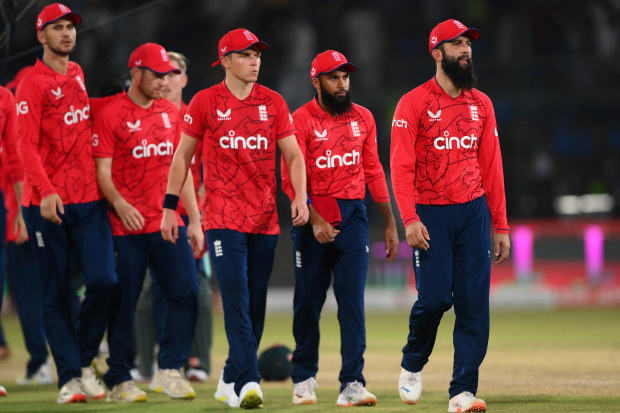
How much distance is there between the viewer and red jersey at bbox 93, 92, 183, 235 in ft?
27.5

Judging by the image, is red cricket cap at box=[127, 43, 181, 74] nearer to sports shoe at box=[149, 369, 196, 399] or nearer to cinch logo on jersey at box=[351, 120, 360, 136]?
cinch logo on jersey at box=[351, 120, 360, 136]

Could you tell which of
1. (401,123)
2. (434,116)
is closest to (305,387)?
(401,123)

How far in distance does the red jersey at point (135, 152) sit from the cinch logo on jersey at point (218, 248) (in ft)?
2.72

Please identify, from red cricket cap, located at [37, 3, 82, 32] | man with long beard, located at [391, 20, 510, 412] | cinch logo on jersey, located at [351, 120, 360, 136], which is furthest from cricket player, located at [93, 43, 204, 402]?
man with long beard, located at [391, 20, 510, 412]

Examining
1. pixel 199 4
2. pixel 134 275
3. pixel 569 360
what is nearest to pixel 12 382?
pixel 134 275

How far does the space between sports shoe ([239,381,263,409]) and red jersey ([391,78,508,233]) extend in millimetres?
1692

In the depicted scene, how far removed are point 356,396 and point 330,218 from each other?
134 centimetres

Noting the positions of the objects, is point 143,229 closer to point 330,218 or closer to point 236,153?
point 236,153

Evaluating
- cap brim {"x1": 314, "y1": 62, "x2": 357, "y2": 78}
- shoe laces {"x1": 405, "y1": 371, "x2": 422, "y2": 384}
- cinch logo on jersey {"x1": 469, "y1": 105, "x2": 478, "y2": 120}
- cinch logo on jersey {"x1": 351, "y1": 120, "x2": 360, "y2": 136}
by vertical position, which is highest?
cap brim {"x1": 314, "y1": 62, "x2": 357, "y2": 78}

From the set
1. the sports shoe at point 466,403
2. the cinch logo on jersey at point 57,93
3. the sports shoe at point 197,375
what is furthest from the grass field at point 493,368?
the cinch logo on jersey at point 57,93

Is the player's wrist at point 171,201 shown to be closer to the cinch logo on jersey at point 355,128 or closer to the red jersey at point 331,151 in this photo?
the red jersey at point 331,151

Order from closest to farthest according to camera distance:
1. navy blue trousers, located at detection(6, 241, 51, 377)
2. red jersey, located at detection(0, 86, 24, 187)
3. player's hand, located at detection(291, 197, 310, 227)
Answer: player's hand, located at detection(291, 197, 310, 227)
red jersey, located at detection(0, 86, 24, 187)
navy blue trousers, located at detection(6, 241, 51, 377)

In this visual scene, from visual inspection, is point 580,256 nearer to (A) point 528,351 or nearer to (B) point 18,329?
(A) point 528,351

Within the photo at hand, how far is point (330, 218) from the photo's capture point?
796 cm
